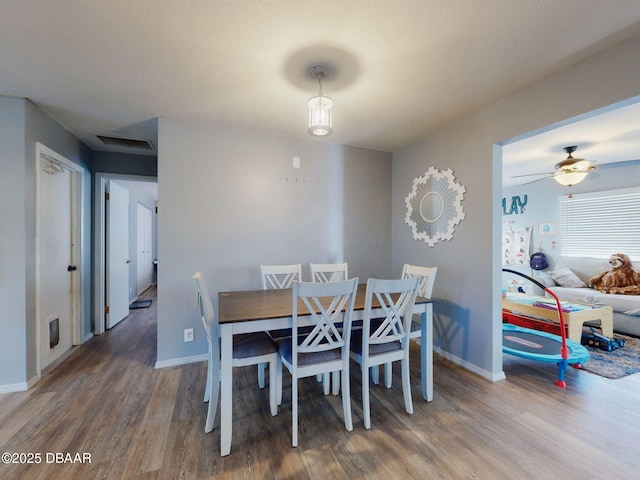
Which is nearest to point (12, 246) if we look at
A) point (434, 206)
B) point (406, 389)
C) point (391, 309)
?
point (391, 309)

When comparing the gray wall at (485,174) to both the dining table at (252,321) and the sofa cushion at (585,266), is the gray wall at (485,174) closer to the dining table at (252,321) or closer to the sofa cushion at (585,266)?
the dining table at (252,321)

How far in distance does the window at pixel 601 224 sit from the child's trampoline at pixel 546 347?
9.20ft

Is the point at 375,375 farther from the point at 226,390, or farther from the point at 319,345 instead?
the point at 226,390

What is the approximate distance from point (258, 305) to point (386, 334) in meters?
0.96

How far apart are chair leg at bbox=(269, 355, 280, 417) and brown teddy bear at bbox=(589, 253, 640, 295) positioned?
189 inches

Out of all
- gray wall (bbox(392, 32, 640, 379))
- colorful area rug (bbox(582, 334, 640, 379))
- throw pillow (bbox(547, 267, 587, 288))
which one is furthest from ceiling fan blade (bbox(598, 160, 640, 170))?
gray wall (bbox(392, 32, 640, 379))

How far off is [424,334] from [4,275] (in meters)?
3.43

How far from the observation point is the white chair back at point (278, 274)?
2.86 meters

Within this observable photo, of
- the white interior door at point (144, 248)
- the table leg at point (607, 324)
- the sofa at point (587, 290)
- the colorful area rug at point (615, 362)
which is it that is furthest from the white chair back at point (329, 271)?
the white interior door at point (144, 248)

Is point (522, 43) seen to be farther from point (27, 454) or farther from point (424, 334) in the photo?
point (27, 454)

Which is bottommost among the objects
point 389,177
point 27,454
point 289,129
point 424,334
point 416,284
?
point 27,454

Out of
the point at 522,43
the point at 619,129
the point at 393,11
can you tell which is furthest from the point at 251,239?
the point at 619,129

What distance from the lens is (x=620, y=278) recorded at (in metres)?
3.95

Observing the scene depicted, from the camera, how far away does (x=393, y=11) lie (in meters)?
1.45
